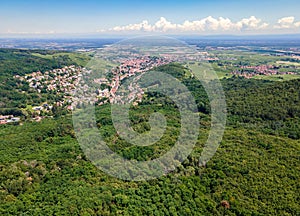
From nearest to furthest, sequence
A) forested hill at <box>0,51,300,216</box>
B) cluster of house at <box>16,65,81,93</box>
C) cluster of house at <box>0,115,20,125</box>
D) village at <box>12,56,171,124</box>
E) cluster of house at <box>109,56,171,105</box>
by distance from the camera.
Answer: forested hill at <box>0,51,300,216</box>
cluster of house at <box>0,115,20,125</box>
village at <box>12,56,171,124</box>
cluster of house at <box>109,56,171,105</box>
cluster of house at <box>16,65,81,93</box>

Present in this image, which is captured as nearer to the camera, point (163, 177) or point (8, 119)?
point (163, 177)

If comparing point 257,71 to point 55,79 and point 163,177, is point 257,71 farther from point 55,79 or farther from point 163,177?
point 163,177

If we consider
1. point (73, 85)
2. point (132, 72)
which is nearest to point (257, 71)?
point (132, 72)

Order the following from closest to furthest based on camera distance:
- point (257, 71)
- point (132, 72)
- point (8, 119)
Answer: point (8, 119)
point (132, 72)
point (257, 71)

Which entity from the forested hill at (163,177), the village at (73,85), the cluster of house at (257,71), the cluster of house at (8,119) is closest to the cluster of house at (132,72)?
the village at (73,85)

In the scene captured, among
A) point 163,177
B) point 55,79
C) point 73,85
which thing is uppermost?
point 55,79

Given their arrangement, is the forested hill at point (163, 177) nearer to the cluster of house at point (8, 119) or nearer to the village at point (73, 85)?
the cluster of house at point (8, 119)

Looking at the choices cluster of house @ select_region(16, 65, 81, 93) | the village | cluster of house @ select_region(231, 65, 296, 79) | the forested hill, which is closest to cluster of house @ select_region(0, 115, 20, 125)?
the village

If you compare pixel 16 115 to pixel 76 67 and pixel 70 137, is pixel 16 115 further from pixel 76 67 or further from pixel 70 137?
pixel 76 67

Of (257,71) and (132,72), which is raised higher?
(132,72)

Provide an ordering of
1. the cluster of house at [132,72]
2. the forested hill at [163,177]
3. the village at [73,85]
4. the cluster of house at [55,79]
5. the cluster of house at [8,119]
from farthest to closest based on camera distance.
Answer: the cluster of house at [55,79]
the cluster of house at [132,72]
the village at [73,85]
the cluster of house at [8,119]
the forested hill at [163,177]

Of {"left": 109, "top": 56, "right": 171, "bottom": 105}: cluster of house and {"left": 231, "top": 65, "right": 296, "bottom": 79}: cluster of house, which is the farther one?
{"left": 231, "top": 65, "right": 296, "bottom": 79}: cluster of house

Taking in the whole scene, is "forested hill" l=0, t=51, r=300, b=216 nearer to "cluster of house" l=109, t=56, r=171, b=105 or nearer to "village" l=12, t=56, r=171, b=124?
"village" l=12, t=56, r=171, b=124
